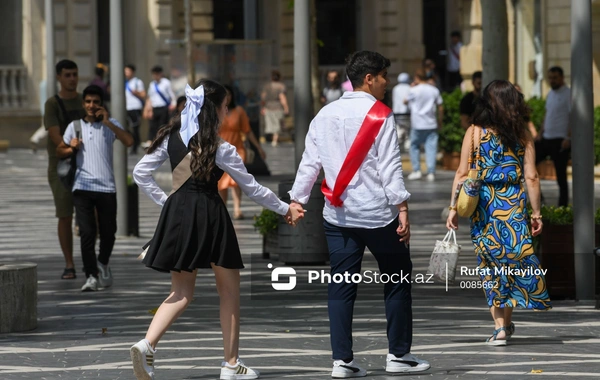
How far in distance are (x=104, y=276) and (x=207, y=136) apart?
4603mm

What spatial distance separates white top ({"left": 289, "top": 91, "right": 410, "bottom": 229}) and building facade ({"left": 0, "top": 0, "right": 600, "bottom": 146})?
1628 cm

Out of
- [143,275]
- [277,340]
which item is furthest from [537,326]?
[143,275]

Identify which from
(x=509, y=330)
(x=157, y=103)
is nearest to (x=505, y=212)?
(x=509, y=330)

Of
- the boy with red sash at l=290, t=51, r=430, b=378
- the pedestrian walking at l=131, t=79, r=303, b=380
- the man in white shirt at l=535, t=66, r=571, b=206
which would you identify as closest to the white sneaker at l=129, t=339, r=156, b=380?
the pedestrian walking at l=131, t=79, r=303, b=380

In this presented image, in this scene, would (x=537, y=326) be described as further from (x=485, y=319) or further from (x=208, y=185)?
(x=208, y=185)

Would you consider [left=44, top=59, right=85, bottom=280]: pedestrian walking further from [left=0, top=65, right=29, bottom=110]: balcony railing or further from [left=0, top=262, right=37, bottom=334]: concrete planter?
[left=0, top=65, right=29, bottom=110]: balcony railing

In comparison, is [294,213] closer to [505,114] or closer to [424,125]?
[505,114]

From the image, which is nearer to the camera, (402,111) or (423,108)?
(423,108)

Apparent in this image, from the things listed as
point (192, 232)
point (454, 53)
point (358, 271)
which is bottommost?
point (358, 271)

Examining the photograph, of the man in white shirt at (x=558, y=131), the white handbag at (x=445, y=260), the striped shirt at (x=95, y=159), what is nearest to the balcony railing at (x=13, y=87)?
the man in white shirt at (x=558, y=131)

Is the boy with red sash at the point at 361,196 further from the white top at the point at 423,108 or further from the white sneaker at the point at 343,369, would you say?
the white top at the point at 423,108

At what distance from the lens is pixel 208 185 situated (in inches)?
320

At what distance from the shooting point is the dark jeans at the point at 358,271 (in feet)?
26.9

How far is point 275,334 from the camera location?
9.89 metres
